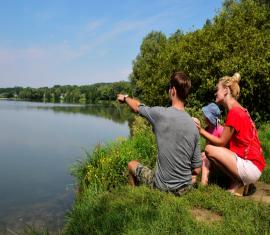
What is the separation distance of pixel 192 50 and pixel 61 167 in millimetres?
7359

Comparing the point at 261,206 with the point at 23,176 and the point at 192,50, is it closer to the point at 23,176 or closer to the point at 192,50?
the point at 23,176

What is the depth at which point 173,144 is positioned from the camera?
15.8 feet

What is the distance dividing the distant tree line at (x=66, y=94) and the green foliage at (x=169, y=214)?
9929cm

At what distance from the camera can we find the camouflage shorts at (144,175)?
521cm

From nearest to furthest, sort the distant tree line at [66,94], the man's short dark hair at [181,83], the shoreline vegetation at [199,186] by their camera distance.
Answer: the shoreline vegetation at [199,186] < the man's short dark hair at [181,83] < the distant tree line at [66,94]

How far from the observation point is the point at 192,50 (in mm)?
16219

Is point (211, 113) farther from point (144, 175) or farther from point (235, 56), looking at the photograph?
point (235, 56)

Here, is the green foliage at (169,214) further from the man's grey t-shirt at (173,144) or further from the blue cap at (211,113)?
the blue cap at (211,113)

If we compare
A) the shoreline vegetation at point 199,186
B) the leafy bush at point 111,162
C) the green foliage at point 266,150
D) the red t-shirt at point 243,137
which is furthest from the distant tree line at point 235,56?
the red t-shirt at point 243,137

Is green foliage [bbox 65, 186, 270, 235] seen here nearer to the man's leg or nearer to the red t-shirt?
the man's leg

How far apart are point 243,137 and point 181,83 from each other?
1.36m

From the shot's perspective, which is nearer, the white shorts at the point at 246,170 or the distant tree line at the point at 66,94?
the white shorts at the point at 246,170

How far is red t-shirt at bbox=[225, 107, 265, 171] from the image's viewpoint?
5254 millimetres

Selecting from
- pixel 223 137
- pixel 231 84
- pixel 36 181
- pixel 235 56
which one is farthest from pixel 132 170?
pixel 235 56
